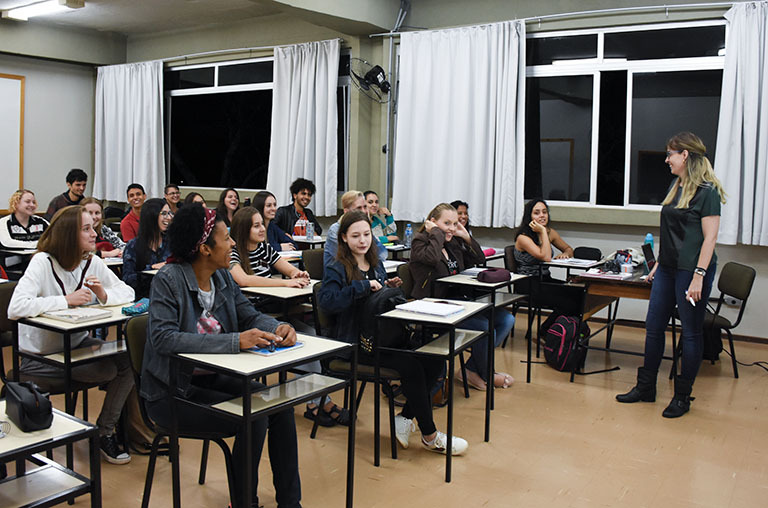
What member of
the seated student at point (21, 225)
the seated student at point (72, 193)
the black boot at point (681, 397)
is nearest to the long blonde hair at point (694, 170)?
the black boot at point (681, 397)

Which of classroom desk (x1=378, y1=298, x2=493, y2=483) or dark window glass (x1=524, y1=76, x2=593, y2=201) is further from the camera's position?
dark window glass (x1=524, y1=76, x2=593, y2=201)

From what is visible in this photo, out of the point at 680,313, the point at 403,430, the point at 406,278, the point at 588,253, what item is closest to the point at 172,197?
the point at 406,278

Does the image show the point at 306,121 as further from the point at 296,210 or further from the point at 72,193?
the point at 72,193

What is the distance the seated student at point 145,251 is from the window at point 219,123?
176 inches

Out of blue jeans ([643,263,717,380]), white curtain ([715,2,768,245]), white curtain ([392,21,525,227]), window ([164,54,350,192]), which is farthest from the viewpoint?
window ([164,54,350,192])

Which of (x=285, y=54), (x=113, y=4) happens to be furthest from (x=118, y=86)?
(x=285, y=54)

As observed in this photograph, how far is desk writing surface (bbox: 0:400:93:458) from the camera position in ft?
5.53

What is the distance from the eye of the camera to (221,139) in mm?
9195

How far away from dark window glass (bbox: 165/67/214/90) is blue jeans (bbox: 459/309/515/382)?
612 centimetres

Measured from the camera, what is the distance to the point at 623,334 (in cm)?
602

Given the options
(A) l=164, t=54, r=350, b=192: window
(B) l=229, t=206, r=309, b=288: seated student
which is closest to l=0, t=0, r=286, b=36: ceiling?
(A) l=164, t=54, r=350, b=192: window

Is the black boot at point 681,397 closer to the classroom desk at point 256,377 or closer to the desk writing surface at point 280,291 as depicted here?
the desk writing surface at point 280,291

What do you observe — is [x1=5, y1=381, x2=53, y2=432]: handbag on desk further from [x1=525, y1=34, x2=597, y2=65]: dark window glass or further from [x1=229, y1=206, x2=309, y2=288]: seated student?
[x1=525, y1=34, x2=597, y2=65]: dark window glass

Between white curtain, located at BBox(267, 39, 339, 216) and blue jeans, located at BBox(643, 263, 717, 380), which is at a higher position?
white curtain, located at BBox(267, 39, 339, 216)
